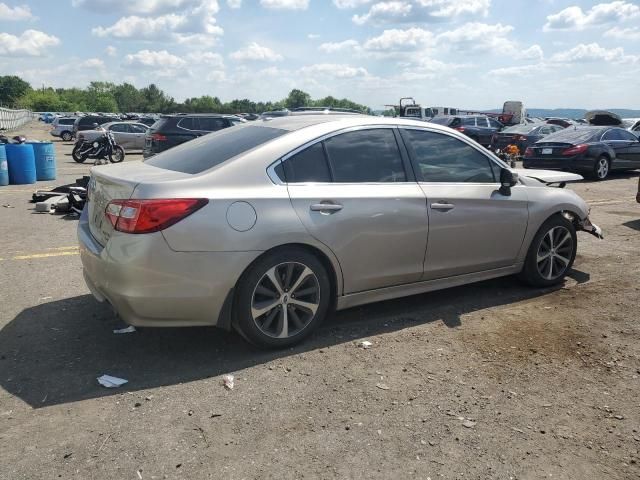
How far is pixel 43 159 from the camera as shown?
48.3 ft

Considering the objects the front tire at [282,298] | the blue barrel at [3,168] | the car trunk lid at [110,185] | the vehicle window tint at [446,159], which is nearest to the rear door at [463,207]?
the vehicle window tint at [446,159]

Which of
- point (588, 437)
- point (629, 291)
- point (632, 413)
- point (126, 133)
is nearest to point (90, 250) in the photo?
point (588, 437)

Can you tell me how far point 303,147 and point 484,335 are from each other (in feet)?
6.68

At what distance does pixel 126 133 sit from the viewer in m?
26.8

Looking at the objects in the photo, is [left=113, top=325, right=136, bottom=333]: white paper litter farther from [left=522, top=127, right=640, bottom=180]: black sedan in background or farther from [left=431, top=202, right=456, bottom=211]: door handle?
[left=522, top=127, right=640, bottom=180]: black sedan in background

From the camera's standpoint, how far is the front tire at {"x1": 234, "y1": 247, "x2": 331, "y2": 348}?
3955mm

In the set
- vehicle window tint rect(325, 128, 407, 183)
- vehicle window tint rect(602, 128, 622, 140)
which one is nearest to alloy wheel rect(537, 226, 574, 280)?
vehicle window tint rect(325, 128, 407, 183)

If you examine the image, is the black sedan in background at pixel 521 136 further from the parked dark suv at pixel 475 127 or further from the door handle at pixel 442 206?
the door handle at pixel 442 206

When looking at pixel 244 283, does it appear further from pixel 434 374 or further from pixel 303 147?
pixel 434 374

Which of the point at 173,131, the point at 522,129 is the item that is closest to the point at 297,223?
the point at 173,131

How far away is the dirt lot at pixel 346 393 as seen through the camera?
291cm

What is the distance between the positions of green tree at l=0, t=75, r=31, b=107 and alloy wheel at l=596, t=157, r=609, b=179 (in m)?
141

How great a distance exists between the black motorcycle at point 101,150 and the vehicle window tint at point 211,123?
3.28m

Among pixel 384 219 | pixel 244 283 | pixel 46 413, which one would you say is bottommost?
pixel 46 413
